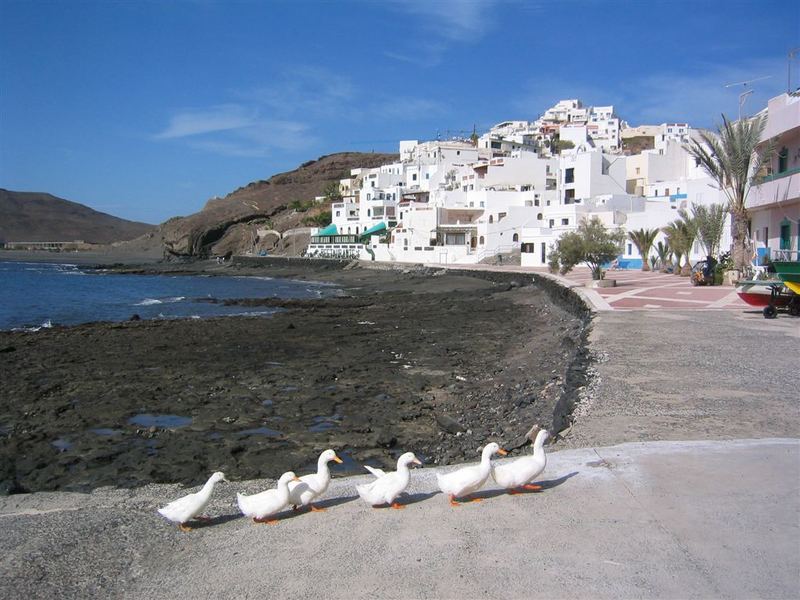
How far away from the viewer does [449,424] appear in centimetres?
1012

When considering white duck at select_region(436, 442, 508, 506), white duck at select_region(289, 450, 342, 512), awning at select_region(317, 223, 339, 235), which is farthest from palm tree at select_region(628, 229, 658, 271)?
awning at select_region(317, 223, 339, 235)

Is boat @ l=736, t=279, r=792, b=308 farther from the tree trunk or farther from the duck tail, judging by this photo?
the duck tail

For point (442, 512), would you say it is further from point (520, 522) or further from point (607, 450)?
point (607, 450)

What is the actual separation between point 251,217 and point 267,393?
130 m

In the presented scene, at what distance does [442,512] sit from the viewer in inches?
206

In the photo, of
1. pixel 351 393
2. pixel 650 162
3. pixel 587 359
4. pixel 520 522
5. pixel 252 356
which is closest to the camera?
pixel 520 522

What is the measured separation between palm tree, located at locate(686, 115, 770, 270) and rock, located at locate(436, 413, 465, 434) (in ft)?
66.5

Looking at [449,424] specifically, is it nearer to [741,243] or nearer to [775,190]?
[775,190]

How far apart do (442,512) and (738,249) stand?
2521cm

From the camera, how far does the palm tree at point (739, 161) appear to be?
25078 mm

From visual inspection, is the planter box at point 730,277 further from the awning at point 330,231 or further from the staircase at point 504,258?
the awning at point 330,231

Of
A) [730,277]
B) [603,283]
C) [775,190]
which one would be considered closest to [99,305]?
[603,283]

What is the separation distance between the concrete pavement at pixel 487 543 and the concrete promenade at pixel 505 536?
13mm

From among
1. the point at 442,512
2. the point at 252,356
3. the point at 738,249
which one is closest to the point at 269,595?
the point at 442,512
